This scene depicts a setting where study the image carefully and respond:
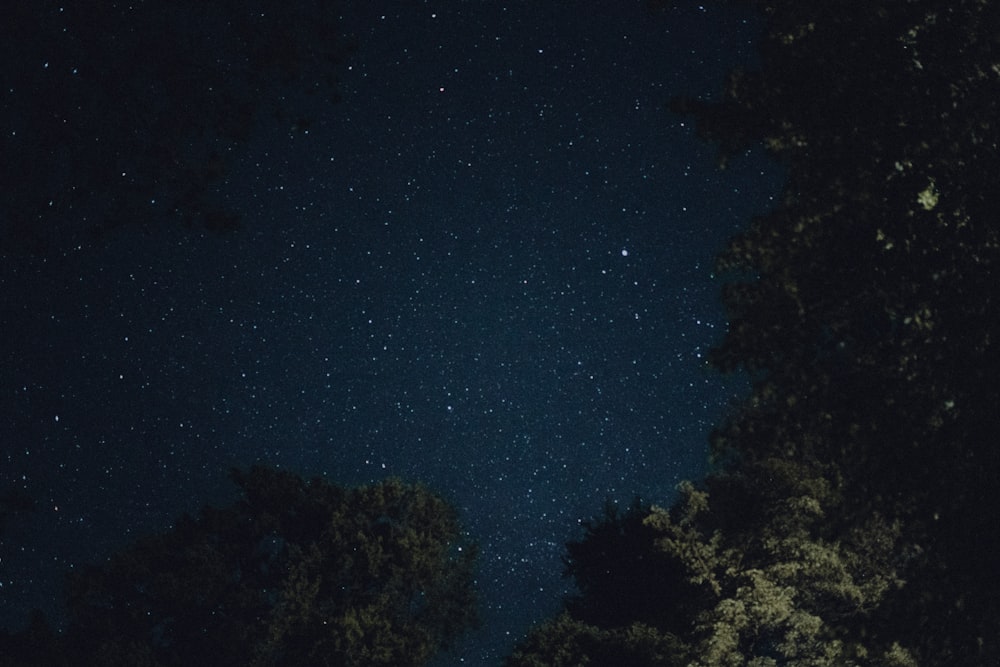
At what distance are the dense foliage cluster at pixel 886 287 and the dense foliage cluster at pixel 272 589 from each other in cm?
1931

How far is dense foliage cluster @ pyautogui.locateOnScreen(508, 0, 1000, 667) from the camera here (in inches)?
232

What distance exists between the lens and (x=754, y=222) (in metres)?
7.04

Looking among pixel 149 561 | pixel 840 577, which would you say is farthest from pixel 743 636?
pixel 149 561

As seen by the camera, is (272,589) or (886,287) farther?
(272,589)

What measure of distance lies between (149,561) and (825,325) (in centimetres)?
2316

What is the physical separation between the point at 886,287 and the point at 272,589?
74.4ft

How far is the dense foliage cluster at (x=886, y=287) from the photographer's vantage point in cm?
590

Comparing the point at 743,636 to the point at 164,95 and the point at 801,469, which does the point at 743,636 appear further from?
the point at 164,95

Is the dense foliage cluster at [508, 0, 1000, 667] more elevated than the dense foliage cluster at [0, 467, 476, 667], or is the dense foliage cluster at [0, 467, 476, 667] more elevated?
the dense foliage cluster at [0, 467, 476, 667]

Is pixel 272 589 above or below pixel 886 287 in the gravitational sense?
above

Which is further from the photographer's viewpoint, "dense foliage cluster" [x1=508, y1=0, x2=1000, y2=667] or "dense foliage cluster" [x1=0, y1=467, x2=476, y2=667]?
"dense foliage cluster" [x1=0, y1=467, x2=476, y2=667]

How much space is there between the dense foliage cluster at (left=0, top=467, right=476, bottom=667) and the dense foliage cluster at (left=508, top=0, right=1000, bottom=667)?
63.3ft

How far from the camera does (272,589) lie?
24469 mm

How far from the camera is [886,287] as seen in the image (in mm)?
6137
